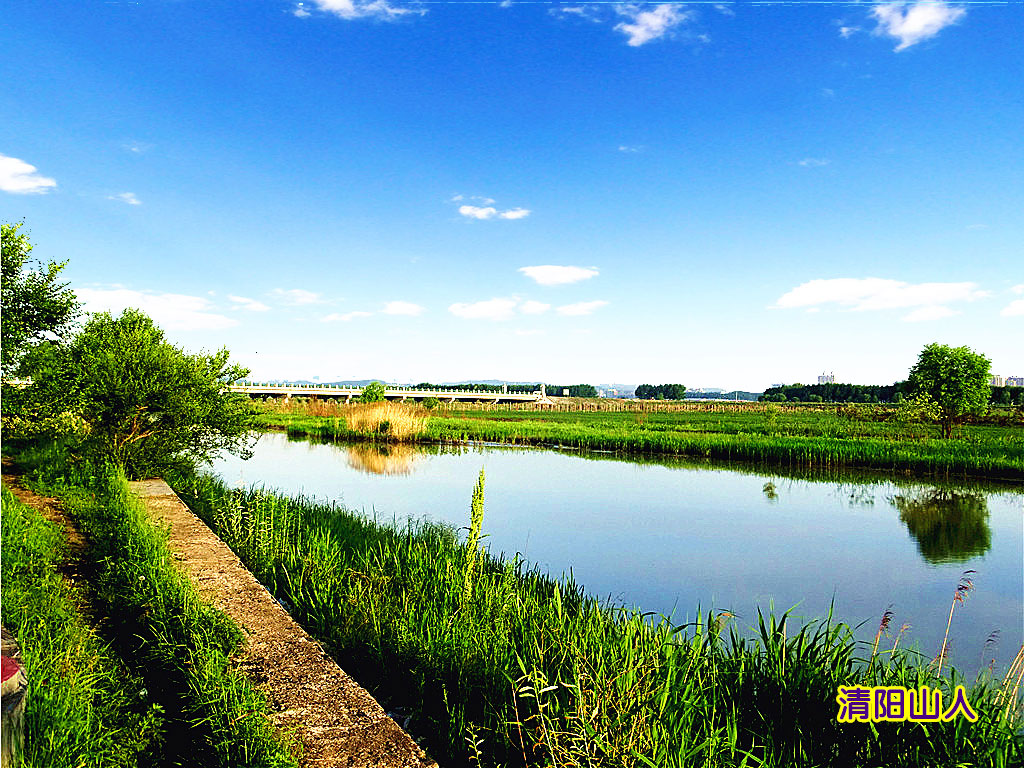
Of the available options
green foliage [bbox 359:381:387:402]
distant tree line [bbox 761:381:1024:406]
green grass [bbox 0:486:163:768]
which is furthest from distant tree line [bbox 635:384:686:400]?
green grass [bbox 0:486:163:768]

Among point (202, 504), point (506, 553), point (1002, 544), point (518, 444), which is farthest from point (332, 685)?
point (518, 444)

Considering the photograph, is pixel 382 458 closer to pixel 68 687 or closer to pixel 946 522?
pixel 946 522

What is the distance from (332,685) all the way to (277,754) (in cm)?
70

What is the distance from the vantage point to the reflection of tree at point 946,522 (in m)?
9.66

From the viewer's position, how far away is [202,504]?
939 cm

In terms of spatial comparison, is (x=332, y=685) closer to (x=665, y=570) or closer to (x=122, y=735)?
(x=122, y=735)

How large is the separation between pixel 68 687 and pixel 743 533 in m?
9.31

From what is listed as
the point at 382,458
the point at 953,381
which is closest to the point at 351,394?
the point at 382,458

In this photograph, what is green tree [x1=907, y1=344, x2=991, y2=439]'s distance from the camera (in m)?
24.4

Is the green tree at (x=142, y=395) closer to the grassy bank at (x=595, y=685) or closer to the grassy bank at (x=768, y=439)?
the grassy bank at (x=768, y=439)

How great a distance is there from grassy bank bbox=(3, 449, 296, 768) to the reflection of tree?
8.94 m

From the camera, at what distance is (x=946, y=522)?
1161 centimetres

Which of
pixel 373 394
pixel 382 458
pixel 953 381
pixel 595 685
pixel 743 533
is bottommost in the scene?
pixel 382 458

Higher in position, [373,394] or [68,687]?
[373,394]
